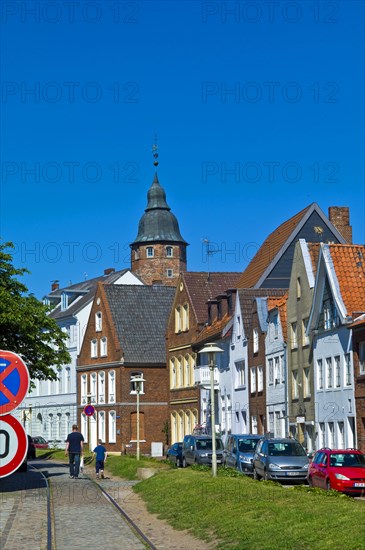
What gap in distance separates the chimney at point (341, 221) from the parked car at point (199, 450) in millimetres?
24068

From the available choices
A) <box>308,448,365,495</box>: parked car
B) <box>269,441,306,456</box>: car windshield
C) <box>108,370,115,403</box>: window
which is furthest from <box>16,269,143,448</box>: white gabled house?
<box>308,448,365,495</box>: parked car

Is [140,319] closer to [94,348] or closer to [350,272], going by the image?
[94,348]

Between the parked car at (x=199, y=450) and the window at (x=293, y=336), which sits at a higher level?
the window at (x=293, y=336)

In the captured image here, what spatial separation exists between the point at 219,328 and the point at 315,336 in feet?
55.5

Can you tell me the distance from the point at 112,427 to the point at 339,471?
4841cm

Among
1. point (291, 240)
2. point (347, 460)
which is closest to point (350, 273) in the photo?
point (347, 460)

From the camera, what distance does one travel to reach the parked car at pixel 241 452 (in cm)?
3637

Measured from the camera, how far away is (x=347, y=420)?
Answer: 4084 centimetres

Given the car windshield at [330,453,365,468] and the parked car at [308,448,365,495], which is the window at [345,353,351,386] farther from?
the car windshield at [330,453,365,468]

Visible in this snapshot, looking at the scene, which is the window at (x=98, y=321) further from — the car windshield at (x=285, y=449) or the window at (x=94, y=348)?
the car windshield at (x=285, y=449)

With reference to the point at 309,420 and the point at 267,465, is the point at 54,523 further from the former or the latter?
the point at 309,420

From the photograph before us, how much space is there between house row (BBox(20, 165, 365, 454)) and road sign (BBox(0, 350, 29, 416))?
30941 millimetres

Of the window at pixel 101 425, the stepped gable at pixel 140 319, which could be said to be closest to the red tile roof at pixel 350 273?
the stepped gable at pixel 140 319

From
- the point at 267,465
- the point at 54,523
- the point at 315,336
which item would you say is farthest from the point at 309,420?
the point at 54,523
